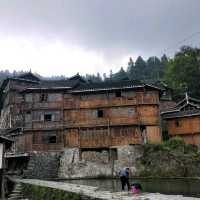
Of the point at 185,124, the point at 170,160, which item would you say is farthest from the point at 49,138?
the point at 185,124

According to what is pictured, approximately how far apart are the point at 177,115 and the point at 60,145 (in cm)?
1569

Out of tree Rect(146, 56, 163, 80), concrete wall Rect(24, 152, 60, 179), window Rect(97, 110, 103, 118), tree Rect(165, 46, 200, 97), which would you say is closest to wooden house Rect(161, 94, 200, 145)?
window Rect(97, 110, 103, 118)

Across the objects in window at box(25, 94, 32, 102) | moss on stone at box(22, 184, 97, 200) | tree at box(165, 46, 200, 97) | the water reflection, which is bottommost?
the water reflection

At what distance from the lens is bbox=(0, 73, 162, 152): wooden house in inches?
1463

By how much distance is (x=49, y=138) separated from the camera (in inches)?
1494

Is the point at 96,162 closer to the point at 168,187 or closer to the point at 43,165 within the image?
the point at 43,165

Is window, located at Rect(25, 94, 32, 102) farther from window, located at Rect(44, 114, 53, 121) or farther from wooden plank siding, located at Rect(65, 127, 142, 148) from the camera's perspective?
wooden plank siding, located at Rect(65, 127, 142, 148)

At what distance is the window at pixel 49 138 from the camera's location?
124 ft

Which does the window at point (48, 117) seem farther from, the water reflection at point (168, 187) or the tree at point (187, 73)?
the tree at point (187, 73)

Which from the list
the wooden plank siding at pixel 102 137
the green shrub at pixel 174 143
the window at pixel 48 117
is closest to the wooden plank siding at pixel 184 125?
the green shrub at pixel 174 143


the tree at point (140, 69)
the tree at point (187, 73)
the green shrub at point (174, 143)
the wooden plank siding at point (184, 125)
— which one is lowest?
the green shrub at point (174, 143)

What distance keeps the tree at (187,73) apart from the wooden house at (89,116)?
20.7 m

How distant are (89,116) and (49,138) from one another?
564cm

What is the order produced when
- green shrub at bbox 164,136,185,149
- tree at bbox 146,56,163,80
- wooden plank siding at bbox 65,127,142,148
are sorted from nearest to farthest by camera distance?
green shrub at bbox 164,136,185,149
wooden plank siding at bbox 65,127,142,148
tree at bbox 146,56,163,80
